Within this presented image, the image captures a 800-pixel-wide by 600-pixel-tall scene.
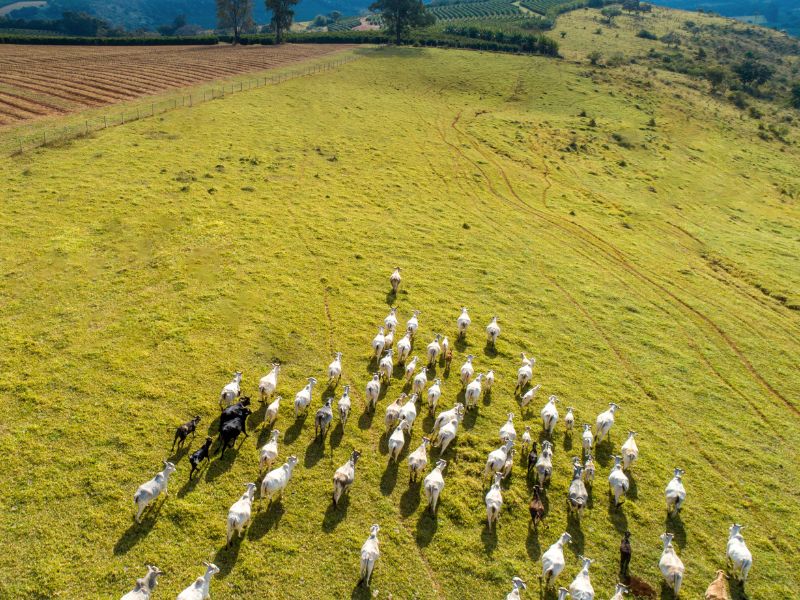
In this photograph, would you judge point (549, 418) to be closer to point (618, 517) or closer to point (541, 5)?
point (618, 517)

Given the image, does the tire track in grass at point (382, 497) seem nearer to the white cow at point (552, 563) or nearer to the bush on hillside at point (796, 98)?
the white cow at point (552, 563)

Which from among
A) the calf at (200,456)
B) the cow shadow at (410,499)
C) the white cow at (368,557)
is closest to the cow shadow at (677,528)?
the cow shadow at (410,499)

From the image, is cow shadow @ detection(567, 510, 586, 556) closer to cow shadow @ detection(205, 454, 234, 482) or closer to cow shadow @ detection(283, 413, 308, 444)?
cow shadow @ detection(283, 413, 308, 444)

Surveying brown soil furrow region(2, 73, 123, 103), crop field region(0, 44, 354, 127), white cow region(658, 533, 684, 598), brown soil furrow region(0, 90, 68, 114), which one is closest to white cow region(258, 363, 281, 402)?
white cow region(658, 533, 684, 598)

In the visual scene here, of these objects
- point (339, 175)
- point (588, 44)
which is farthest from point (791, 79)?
point (339, 175)

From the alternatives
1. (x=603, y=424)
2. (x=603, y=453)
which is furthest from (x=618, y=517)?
(x=603, y=424)

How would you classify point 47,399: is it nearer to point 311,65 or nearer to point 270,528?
point 270,528

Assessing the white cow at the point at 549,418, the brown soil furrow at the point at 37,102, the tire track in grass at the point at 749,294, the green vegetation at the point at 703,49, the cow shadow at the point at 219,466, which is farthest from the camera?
the green vegetation at the point at 703,49
